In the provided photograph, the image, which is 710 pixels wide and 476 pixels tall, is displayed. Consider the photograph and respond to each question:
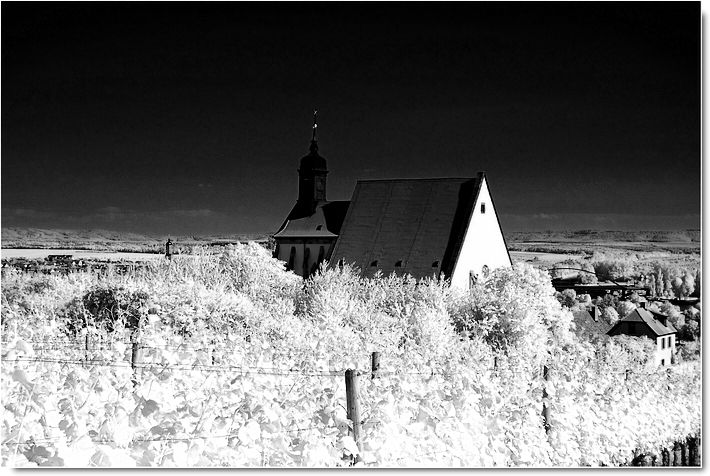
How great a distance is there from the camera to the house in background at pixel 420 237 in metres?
9.48

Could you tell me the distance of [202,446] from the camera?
147 inches

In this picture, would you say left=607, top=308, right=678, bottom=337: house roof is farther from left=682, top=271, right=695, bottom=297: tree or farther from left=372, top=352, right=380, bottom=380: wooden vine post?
left=372, top=352, right=380, bottom=380: wooden vine post

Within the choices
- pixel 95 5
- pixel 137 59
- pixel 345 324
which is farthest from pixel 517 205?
pixel 345 324

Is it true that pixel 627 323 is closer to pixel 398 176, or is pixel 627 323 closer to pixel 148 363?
pixel 398 176

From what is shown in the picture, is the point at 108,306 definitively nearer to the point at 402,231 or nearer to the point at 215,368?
the point at 402,231

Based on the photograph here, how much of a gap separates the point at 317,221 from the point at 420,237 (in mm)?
2886

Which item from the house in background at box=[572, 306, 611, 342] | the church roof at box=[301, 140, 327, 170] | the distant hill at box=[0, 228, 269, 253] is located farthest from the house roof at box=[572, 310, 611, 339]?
the distant hill at box=[0, 228, 269, 253]

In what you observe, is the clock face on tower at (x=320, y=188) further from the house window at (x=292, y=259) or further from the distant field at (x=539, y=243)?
the house window at (x=292, y=259)

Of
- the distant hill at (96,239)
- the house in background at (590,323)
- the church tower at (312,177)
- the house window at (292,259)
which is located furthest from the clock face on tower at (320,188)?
the house window at (292,259)

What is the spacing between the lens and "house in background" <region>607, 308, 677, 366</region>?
6264 mm

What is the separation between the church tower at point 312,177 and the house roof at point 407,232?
184 cm

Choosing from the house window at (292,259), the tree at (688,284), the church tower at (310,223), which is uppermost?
the church tower at (310,223)

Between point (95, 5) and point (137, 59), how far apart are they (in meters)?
0.51

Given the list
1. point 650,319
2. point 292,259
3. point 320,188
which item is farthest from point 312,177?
point 292,259
